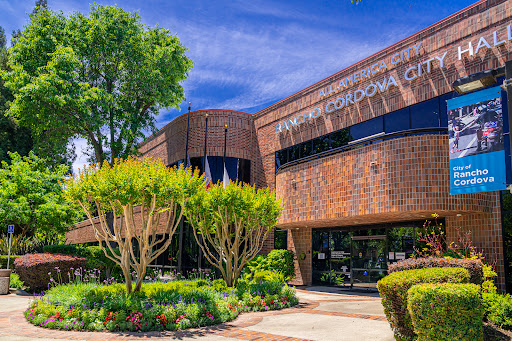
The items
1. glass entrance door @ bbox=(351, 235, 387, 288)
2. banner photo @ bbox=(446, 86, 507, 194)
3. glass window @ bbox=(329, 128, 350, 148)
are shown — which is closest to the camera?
banner photo @ bbox=(446, 86, 507, 194)

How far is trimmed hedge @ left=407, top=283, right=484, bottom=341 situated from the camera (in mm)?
6566

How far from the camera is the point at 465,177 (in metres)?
13.3

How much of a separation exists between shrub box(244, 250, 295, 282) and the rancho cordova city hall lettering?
7054 millimetres

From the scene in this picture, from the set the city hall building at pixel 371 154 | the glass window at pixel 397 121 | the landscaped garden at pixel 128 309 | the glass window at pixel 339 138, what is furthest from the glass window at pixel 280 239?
the landscaped garden at pixel 128 309

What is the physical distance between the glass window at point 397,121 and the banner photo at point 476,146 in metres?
3.17

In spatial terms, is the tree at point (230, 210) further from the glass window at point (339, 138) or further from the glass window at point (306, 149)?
the glass window at point (306, 149)

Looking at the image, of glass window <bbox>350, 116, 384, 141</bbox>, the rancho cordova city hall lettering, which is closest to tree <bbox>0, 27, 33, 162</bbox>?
the rancho cordova city hall lettering

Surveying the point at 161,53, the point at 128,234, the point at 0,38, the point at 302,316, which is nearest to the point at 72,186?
the point at 128,234

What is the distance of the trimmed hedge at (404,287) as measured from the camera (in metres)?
7.70

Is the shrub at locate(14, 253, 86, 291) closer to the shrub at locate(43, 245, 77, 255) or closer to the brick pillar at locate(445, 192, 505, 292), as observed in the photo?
the shrub at locate(43, 245, 77, 255)

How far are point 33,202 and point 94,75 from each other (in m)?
9.92

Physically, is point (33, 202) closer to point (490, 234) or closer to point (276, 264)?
point (276, 264)

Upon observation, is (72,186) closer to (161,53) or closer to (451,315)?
(451,315)

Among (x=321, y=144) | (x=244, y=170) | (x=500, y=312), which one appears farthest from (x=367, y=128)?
(x=500, y=312)
